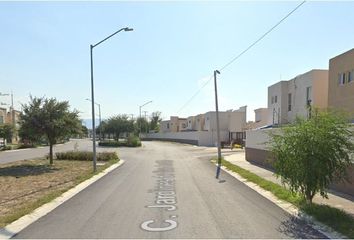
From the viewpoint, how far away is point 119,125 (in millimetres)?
81938

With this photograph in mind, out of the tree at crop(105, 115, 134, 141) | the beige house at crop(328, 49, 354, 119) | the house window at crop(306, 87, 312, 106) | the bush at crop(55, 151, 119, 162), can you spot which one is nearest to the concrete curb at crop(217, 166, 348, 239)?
the beige house at crop(328, 49, 354, 119)

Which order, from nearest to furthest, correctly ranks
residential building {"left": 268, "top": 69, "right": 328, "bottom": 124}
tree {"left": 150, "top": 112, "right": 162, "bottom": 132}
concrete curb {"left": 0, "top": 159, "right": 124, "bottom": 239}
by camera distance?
1. concrete curb {"left": 0, "top": 159, "right": 124, "bottom": 239}
2. residential building {"left": 268, "top": 69, "right": 328, "bottom": 124}
3. tree {"left": 150, "top": 112, "right": 162, "bottom": 132}

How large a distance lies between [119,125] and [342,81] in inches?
2256

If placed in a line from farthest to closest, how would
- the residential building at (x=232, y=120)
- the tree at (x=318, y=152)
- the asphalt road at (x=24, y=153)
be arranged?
the residential building at (x=232, y=120) → the asphalt road at (x=24, y=153) → the tree at (x=318, y=152)

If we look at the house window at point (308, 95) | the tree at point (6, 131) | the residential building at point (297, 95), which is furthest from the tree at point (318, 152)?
the tree at point (6, 131)

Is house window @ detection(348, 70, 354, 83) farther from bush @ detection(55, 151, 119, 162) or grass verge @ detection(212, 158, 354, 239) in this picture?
bush @ detection(55, 151, 119, 162)

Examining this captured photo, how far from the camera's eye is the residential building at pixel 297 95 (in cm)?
3644

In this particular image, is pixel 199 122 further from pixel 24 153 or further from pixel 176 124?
pixel 24 153

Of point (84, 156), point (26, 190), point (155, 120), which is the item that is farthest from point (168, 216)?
point (155, 120)

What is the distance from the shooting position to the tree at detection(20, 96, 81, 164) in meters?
27.5

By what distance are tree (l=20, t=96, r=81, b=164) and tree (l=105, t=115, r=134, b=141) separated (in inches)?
2106

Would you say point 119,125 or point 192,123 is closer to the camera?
point 119,125

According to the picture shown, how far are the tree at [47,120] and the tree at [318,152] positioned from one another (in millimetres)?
19820

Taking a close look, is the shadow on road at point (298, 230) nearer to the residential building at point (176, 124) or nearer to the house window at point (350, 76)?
the house window at point (350, 76)
